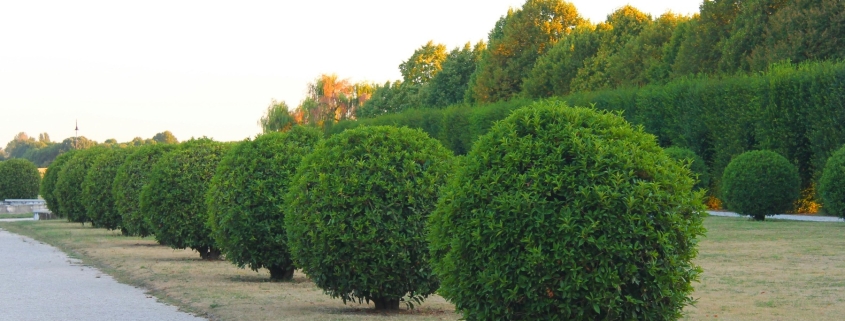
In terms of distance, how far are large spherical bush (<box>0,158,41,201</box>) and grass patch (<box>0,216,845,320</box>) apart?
1272 inches

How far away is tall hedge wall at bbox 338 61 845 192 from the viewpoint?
29.0 m

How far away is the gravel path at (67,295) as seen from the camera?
37.7 feet

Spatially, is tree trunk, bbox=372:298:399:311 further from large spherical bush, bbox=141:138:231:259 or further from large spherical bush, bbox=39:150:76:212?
large spherical bush, bbox=39:150:76:212

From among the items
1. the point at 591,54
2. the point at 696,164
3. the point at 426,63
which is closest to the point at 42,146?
the point at 426,63

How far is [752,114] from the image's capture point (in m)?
31.3

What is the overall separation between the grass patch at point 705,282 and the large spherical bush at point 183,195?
0.51 meters

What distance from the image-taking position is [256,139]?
49.0 feet

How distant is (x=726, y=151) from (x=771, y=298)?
20.9 meters

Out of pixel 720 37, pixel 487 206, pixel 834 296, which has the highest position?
pixel 720 37

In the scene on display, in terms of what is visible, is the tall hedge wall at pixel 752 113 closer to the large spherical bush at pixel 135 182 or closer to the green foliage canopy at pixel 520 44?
the large spherical bush at pixel 135 182

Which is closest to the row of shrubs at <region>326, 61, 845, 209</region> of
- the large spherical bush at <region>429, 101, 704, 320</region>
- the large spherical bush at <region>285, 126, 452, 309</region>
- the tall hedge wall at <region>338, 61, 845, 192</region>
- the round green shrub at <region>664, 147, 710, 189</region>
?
the tall hedge wall at <region>338, 61, 845, 192</region>

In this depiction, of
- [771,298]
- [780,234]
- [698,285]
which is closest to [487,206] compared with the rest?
[771,298]

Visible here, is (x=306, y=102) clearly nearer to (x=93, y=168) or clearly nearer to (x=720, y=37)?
(x=720, y=37)

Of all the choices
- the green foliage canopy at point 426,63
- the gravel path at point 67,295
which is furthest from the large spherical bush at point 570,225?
the green foliage canopy at point 426,63
